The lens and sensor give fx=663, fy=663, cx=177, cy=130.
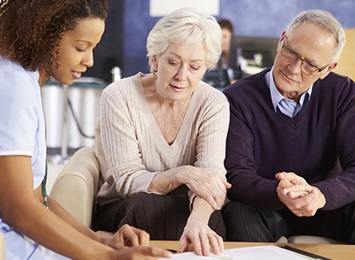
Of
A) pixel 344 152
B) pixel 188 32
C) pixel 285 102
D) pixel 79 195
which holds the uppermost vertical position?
pixel 188 32

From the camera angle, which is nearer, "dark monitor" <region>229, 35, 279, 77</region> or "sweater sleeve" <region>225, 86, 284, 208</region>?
"sweater sleeve" <region>225, 86, 284, 208</region>

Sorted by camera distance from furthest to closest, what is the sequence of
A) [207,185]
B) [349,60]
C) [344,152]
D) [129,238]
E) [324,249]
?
[349,60]
[344,152]
[207,185]
[324,249]
[129,238]

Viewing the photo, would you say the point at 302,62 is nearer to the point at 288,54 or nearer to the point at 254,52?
the point at 288,54

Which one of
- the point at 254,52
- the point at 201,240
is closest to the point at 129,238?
the point at 201,240

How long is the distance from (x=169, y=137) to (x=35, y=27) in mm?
1000

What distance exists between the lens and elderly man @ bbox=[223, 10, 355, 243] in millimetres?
2238

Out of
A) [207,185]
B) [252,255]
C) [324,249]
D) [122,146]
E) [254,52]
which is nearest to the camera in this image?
[252,255]

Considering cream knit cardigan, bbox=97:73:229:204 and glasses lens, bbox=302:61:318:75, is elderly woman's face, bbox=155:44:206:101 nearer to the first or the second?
cream knit cardigan, bbox=97:73:229:204

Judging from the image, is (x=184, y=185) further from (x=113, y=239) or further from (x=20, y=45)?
(x=20, y=45)

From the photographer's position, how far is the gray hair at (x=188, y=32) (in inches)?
82.9

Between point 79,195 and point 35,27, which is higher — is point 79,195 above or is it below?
below

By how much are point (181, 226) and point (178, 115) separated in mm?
388

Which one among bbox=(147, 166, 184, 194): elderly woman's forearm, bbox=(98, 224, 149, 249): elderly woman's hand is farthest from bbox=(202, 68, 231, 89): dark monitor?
bbox=(98, 224, 149, 249): elderly woman's hand

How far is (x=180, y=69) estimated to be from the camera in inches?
83.6
